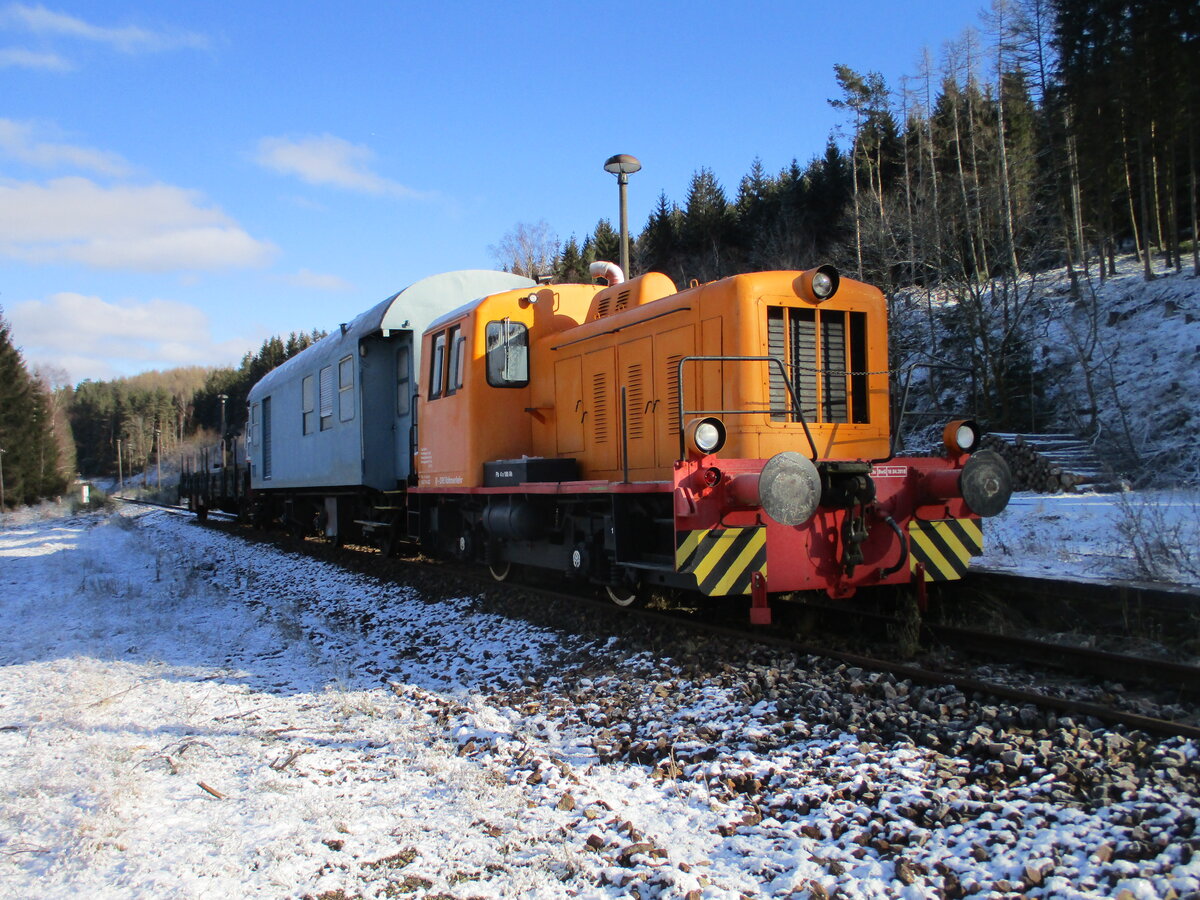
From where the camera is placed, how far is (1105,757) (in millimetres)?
3709

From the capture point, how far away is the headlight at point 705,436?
19.1 ft

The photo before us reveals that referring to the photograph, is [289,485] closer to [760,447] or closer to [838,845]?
[760,447]

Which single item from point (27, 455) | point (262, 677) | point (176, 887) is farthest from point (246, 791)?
point (27, 455)

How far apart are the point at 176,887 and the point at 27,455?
53495 mm

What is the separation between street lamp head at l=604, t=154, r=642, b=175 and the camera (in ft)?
41.2

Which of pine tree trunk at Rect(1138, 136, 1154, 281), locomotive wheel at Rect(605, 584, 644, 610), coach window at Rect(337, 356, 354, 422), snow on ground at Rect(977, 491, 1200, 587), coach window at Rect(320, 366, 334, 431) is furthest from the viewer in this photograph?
pine tree trunk at Rect(1138, 136, 1154, 281)

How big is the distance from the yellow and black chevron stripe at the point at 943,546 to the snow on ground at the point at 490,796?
2.00 metres

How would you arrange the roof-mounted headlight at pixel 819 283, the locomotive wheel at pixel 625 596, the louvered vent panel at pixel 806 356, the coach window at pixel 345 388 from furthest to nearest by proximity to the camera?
the coach window at pixel 345 388 < the locomotive wheel at pixel 625 596 < the louvered vent panel at pixel 806 356 < the roof-mounted headlight at pixel 819 283

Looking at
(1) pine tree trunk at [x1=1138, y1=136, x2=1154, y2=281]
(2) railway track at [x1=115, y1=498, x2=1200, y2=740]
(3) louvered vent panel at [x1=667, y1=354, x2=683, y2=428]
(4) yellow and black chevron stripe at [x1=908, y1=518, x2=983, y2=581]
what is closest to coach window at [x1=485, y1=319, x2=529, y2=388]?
(3) louvered vent panel at [x1=667, y1=354, x2=683, y2=428]

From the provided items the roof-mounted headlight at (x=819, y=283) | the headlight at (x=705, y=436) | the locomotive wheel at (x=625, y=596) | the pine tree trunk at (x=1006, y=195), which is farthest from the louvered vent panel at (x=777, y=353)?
the pine tree trunk at (x=1006, y=195)

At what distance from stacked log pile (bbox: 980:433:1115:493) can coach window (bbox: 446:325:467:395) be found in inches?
496

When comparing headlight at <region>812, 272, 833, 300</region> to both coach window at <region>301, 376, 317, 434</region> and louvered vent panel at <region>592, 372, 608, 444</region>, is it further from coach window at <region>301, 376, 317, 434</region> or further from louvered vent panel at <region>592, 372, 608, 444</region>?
coach window at <region>301, 376, 317, 434</region>

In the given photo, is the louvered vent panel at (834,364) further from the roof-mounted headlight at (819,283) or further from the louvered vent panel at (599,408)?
the louvered vent panel at (599,408)

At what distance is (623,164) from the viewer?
41.2 ft
